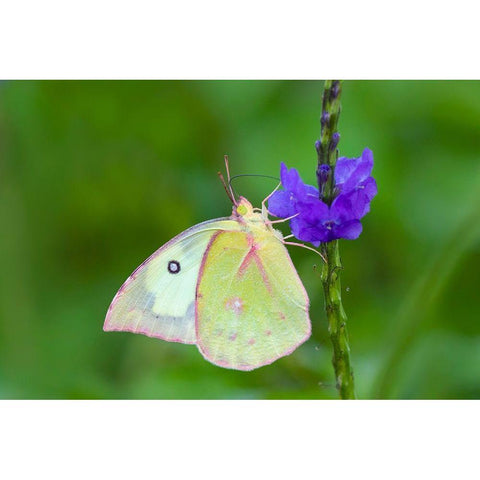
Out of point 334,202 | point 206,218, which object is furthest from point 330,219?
point 206,218

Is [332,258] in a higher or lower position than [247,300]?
higher

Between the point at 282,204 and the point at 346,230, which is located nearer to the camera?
the point at 346,230

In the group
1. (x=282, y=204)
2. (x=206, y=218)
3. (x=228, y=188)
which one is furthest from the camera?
(x=206, y=218)

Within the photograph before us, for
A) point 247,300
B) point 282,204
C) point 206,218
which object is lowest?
point 247,300

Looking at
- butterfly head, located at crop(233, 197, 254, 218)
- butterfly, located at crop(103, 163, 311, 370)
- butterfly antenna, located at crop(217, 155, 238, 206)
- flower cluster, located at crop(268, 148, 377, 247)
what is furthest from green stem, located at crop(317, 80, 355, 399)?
butterfly antenna, located at crop(217, 155, 238, 206)

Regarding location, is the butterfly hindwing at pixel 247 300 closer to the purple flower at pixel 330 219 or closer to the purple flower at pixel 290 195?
the purple flower at pixel 290 195

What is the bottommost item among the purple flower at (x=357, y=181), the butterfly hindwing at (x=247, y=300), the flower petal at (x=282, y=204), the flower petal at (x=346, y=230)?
the butterfly hindwing at (x=247, y=300)

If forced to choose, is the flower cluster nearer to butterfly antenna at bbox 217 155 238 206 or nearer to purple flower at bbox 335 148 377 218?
purple flower at bbox 335 148 377 218

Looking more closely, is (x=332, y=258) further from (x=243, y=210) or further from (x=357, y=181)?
(x=243, y=210)

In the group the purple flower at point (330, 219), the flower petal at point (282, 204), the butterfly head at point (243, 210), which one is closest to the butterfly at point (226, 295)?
the butterfly head at point (243, 210)
